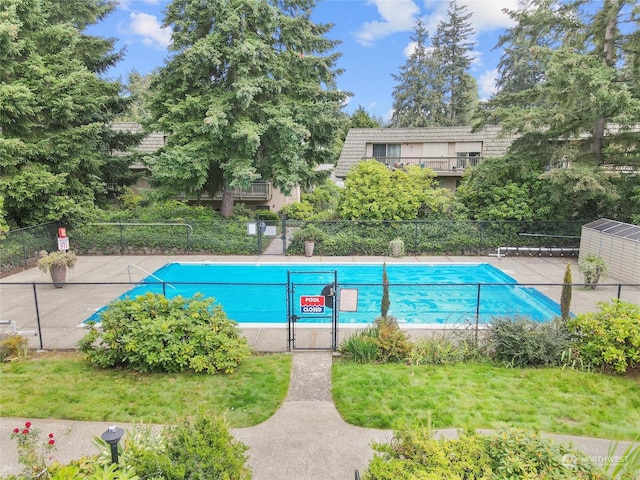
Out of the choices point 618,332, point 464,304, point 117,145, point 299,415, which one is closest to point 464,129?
point 464,304

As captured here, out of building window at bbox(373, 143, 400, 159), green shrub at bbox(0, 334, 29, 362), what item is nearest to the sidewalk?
green shrub at bbox(0, 334, 29, 362)

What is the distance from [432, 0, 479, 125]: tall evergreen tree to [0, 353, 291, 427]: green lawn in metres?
42.8

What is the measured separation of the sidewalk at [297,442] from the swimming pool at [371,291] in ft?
13.2

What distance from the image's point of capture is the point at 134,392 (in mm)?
6465

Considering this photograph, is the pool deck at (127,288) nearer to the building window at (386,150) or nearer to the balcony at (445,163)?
the balcony at (445,163)

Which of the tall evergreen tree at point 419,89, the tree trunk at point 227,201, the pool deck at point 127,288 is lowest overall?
the pool deck at point 127,288

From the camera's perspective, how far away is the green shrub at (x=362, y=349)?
7.70 metres

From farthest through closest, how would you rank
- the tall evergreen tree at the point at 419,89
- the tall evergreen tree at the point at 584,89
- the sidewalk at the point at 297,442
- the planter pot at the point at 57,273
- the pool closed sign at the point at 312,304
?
the tall evergreen tree at the point at 419,89
the tall evergreen tree at the point at 584,89
the planter pot at the point at 57,273
the pool closed sign at the point at 312,304
the sidewalk at the point at 297,442

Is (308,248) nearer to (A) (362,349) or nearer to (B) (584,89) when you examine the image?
(A) (362,349)

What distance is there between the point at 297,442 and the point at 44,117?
17765mm

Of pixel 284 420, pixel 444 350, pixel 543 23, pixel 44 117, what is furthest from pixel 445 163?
pixel 284 420

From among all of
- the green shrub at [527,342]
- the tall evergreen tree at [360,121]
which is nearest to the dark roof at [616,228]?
the green shrub at [527,342]

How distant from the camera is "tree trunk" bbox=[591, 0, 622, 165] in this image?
14.6 m

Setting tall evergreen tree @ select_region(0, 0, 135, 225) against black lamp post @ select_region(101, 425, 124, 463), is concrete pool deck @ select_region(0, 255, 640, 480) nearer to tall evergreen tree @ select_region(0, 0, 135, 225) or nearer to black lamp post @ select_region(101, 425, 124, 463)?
black lamp post @ select_region(101, 425, 124, 463)
